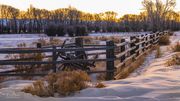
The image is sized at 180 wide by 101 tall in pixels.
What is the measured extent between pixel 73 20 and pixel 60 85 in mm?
124179

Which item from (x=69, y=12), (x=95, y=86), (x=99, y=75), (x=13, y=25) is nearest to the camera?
(x=95, y=86)

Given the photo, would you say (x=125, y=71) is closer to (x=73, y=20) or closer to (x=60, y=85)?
(x=60, y=85)

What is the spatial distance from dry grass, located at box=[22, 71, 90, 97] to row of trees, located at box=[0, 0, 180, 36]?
49.4m

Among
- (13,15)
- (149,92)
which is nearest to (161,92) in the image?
(149,92)

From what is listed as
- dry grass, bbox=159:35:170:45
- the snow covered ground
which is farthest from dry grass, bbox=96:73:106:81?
A: dry grass, bbox=159:35:170:45

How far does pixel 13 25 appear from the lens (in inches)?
4136

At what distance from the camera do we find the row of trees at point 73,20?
238ft

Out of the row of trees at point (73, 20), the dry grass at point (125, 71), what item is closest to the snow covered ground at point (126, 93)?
the dry grass at point (125, 71)

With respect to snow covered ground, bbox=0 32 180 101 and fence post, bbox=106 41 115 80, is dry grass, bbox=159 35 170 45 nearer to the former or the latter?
fence post, bbox=106 41 115 80

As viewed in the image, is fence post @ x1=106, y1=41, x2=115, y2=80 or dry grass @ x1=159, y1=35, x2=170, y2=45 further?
dry grass @ x1=159, y1=35, x2=170, y2=45

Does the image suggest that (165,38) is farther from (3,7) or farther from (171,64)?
(3,7)

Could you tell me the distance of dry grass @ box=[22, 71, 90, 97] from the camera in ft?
26.9

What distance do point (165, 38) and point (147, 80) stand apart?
79.5ft

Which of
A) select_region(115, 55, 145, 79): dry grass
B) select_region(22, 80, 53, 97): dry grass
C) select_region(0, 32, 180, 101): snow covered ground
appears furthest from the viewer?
select_region(115, 55, 145, 79): dry grass
